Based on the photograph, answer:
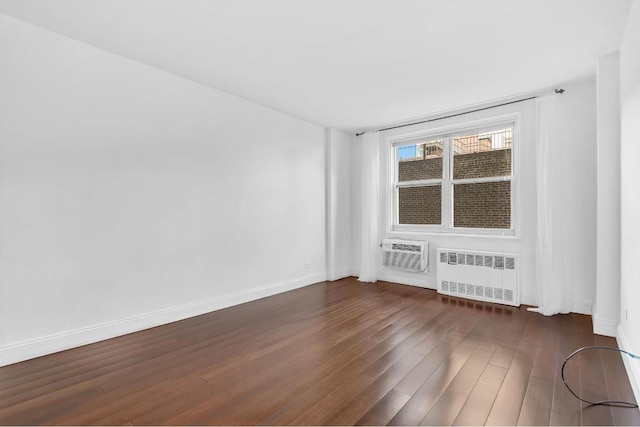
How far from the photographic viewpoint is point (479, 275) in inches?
161

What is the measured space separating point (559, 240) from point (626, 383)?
5.81 ft

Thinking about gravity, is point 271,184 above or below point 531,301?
above

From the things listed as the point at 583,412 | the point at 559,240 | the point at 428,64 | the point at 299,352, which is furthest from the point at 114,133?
the point at 559,240

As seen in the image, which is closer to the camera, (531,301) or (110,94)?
(110,94)

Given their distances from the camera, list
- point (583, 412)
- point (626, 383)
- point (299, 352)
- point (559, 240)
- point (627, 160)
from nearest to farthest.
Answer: point (583, 412), point (626, 383), point (627, 160), point (299, 352), point (559, 240)

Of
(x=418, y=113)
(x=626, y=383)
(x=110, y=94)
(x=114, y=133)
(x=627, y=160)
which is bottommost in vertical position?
(x=626, y=383)

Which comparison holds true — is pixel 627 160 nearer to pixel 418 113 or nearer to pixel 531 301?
pixel 531 301

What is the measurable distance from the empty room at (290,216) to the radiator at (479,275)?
0.03 m

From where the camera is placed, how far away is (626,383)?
2.09 metres

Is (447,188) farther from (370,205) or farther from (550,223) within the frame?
(550,223)

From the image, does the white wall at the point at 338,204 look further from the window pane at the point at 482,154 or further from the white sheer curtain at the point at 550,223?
the white sheer curtain at the point at 550,223

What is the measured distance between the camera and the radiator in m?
3.88

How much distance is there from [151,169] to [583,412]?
385 cm

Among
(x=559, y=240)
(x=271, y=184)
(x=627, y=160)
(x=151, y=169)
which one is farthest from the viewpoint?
(x=271, y=184)
